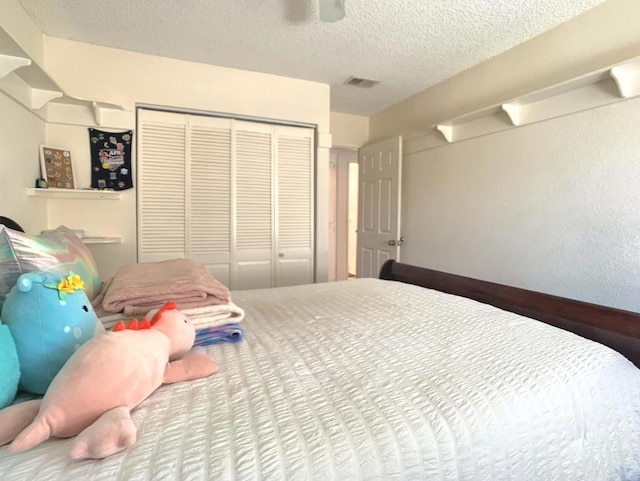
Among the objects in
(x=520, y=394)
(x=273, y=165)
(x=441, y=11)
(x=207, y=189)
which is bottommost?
(x=520, y=394)

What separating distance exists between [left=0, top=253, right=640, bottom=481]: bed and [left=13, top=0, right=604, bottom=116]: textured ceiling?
1.81m

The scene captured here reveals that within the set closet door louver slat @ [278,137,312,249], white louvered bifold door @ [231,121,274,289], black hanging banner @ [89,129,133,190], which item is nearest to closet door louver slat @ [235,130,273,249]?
white louvered bifold door @ [231,121,274,289]

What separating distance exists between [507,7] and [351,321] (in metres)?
2.07

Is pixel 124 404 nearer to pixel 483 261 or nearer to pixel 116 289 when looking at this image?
pixel 116 289

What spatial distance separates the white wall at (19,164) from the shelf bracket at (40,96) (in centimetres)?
7

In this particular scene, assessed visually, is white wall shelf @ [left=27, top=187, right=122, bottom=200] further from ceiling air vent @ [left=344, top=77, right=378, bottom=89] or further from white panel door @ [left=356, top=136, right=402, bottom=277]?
white panel door @ [left=356, top=136, right=402, bottom=277]

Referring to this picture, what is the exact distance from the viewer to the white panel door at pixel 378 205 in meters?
3.54

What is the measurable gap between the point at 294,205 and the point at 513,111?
6.20ft

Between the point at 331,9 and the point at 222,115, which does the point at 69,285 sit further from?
the point at 222,115

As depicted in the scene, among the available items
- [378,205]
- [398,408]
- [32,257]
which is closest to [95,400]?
[32,257]

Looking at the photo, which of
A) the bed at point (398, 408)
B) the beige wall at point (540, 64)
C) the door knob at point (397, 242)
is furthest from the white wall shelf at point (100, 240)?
the beige wall at point (540, 64)

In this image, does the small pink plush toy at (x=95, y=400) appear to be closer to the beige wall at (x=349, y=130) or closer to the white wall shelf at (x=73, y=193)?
the white wall shelf at (x=73, y=193)

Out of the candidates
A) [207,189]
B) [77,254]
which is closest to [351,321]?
[77,254]

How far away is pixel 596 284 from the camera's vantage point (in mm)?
1999
